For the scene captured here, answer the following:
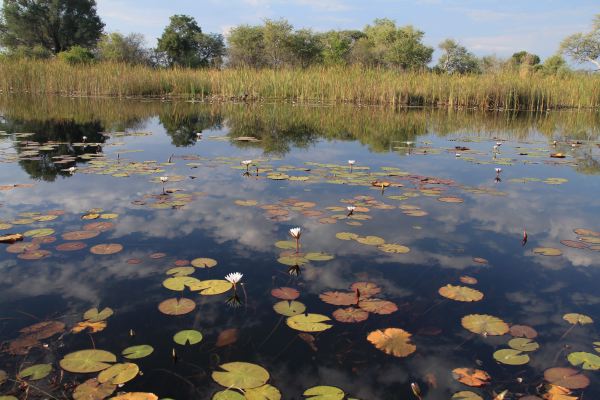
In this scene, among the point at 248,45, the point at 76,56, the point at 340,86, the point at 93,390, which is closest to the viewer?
the point at 93,390

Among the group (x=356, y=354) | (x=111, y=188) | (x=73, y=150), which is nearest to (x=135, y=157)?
(x=73, y=150)

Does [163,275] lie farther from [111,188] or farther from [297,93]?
[297,93]

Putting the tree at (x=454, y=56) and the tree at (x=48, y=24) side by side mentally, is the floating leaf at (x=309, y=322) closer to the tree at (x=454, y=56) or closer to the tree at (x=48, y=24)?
the tree at (x=48, y=24)

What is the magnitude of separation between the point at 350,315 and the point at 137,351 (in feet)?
2.94

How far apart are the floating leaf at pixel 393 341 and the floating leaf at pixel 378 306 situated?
0.15m

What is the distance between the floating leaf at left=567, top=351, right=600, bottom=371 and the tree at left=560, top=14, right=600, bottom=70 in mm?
43900

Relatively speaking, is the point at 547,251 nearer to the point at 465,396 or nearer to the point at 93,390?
the point at 465,396

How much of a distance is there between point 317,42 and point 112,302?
147ft

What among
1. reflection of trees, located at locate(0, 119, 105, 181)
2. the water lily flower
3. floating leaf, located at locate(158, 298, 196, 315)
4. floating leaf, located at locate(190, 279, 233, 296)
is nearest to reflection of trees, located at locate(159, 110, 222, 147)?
reflection of trees, located at locate(0, 119, 105, 181)

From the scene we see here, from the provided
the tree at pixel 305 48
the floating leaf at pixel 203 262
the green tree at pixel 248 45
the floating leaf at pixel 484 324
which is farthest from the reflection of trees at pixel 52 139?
the green tree at pixel 248 45

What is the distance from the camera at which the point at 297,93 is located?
16.0 meters

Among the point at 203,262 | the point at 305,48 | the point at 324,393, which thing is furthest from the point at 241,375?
the point at 305,48

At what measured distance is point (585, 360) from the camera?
65.1 inches

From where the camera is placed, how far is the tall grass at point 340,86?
14781 millimetres
